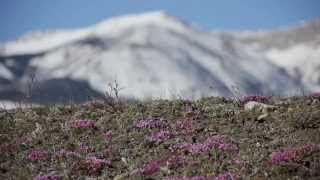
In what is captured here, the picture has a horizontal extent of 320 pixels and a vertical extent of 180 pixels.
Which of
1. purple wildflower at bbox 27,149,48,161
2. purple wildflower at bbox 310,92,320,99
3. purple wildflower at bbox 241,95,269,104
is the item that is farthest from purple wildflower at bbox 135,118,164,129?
purple wildflower at bbox 310,92,320,99

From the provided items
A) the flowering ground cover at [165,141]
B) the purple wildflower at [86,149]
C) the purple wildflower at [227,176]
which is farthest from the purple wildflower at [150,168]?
the purple wildflower at [86,149]

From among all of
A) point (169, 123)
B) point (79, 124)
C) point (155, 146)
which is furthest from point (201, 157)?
point (79, 124)

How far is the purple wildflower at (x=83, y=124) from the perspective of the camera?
21.3 metres

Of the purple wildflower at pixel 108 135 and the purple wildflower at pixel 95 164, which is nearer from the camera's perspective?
the purple wildflower at pixel 95 164

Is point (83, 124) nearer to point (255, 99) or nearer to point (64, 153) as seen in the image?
point (64, 153)

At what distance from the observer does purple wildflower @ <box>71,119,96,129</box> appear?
2130 cm

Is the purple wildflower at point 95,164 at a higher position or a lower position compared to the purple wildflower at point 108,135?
lower

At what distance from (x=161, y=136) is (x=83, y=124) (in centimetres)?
252

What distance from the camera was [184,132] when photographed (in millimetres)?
20438

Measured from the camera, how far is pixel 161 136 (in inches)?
790

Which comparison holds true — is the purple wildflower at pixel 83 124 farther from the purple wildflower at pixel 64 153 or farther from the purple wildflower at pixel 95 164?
the purple wildflower at pixel 95 164

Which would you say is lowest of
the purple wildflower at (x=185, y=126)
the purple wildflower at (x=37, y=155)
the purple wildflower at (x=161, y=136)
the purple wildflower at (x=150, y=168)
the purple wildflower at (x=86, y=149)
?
the purple wildflower at (x=150, y=168)

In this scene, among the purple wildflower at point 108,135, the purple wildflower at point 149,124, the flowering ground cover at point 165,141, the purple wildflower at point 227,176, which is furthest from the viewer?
the purple wildflower at point 149,124

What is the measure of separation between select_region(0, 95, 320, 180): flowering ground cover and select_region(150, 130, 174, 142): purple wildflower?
3 centimetres
